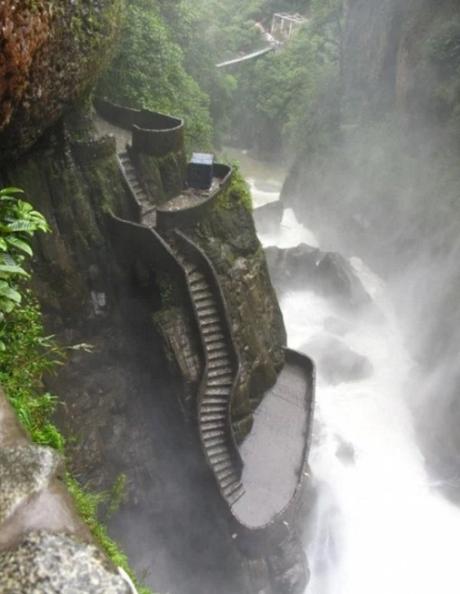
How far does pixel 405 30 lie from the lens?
1190 inches

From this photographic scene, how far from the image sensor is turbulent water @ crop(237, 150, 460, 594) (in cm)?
1697

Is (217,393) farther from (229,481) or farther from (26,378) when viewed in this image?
(26,378)

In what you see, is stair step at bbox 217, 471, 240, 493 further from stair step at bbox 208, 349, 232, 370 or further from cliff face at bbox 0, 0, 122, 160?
cliff face at bbox 0, 0, 122, 160

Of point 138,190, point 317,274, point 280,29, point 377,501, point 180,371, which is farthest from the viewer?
point 280,29

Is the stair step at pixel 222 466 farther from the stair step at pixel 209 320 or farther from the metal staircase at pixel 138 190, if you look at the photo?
the metal staircase at pixel 138 190

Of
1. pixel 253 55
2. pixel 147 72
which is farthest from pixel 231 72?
pixel 147 72

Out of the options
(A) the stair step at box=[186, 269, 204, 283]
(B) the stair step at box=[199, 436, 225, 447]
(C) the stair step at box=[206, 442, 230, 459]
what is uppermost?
(A) the stair step at box=[186, 269, 204, 283]

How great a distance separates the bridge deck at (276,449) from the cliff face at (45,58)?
10.1 m

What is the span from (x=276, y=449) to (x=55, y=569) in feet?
40.0

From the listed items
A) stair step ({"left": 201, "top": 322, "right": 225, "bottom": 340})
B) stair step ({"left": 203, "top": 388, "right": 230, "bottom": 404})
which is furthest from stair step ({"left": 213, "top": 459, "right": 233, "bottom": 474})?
stair step ({"left": 201, "top": 322, "right": 225, "bottom": 340})

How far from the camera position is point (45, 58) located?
9.00m

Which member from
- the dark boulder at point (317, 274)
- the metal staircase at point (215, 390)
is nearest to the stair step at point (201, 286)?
the metal staircase at point (215, 390)

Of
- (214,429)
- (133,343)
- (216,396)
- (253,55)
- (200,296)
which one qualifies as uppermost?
(253,55)

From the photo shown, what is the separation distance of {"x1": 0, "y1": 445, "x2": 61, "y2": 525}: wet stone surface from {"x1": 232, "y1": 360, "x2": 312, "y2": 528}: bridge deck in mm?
10370
